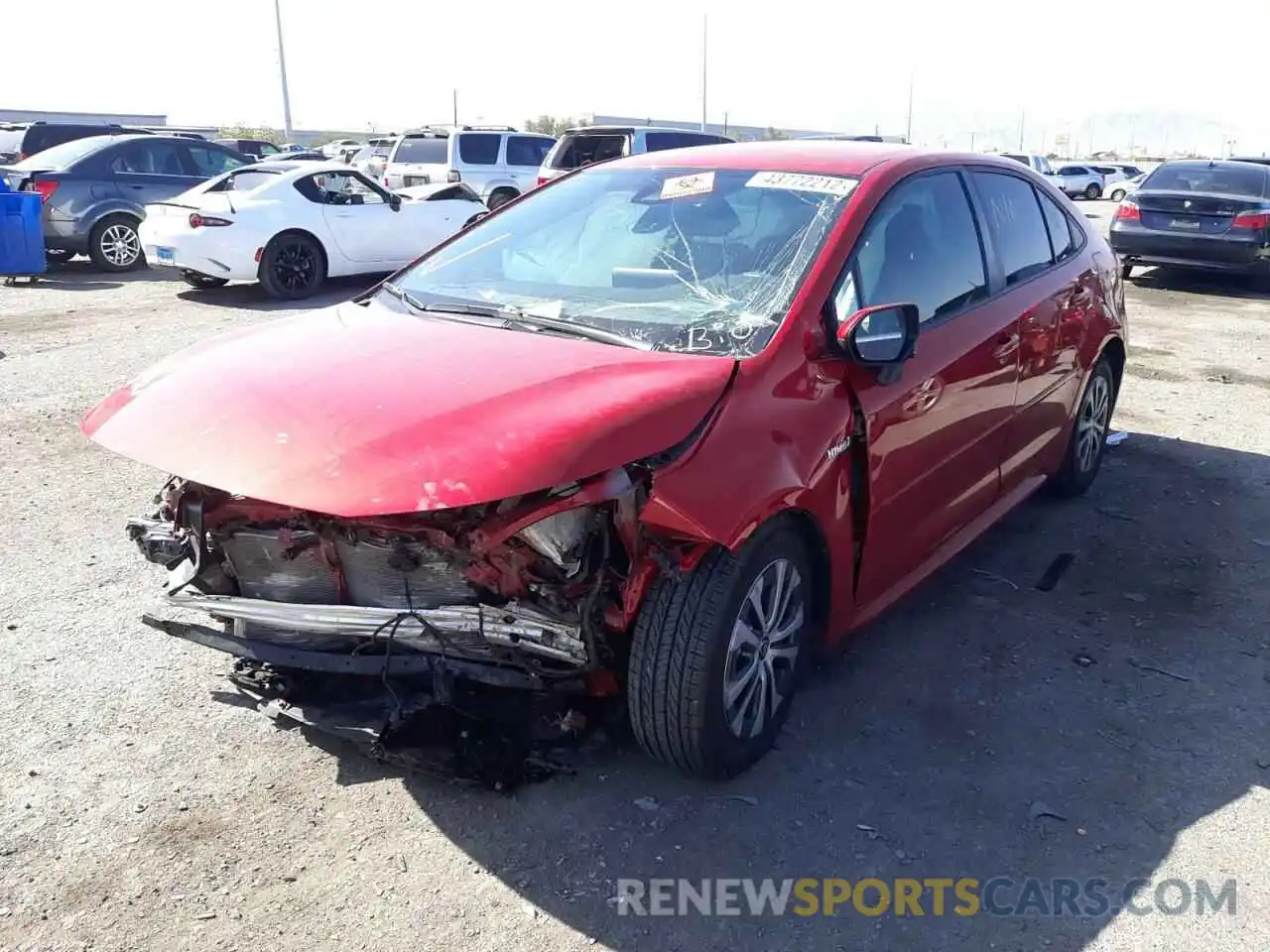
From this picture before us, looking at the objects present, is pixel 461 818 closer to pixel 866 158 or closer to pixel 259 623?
pixel 259 623

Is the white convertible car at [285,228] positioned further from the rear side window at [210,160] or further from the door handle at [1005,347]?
the door handle at [1005,347]

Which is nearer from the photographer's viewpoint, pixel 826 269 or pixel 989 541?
pixel 826 269

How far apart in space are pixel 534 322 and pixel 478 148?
1575cm

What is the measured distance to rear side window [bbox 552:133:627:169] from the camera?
14.8 metres

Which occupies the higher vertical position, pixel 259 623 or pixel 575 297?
pixel 575 297

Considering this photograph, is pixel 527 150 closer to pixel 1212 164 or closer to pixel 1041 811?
pixel 1212 164

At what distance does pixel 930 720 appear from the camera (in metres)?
3.54

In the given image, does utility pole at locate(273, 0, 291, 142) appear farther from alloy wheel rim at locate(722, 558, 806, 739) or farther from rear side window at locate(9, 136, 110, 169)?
alloy wheel rim at locate(722, 558, 806, 739)

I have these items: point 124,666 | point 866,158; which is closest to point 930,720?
point 866,158

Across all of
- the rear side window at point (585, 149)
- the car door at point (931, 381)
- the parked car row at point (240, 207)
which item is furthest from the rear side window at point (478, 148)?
the car door at point (931, 381)

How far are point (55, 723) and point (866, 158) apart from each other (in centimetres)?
334

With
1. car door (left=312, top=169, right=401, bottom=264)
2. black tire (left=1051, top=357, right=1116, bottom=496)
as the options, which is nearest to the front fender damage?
black tire (left=1051, top=357, right=1116, bottom=496)

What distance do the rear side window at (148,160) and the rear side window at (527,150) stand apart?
5.89m

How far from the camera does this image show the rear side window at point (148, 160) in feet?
44.8
